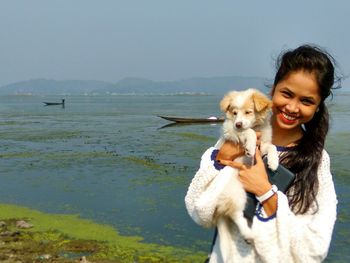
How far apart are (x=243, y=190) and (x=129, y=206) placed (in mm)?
8768

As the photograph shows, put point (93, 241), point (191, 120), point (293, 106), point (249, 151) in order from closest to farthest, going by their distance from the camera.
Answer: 1. point (293, 106)
2. point (249, 151)
3. point (93, 241)
4. point (191, 120)

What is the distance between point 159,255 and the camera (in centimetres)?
812

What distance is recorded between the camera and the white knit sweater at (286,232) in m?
2.23

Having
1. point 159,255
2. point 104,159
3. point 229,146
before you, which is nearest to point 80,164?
point 104,159

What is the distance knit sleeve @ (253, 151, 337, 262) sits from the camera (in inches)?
87.6

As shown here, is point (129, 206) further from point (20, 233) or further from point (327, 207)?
point (327, 207)

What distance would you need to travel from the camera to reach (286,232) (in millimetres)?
2246

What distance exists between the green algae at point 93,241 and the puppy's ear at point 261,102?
5383 mm

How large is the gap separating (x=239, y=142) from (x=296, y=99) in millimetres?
482

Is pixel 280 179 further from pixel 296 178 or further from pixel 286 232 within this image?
pixel 286 232

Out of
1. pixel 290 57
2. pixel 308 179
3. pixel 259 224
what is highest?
pixel 290 57

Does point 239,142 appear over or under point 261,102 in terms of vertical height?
under

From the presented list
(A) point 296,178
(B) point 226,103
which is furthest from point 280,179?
(B) point 226,103

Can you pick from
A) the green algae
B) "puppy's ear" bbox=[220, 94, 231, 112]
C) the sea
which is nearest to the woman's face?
"puppy's ear" bbox=[220, 94, 231, 112]
